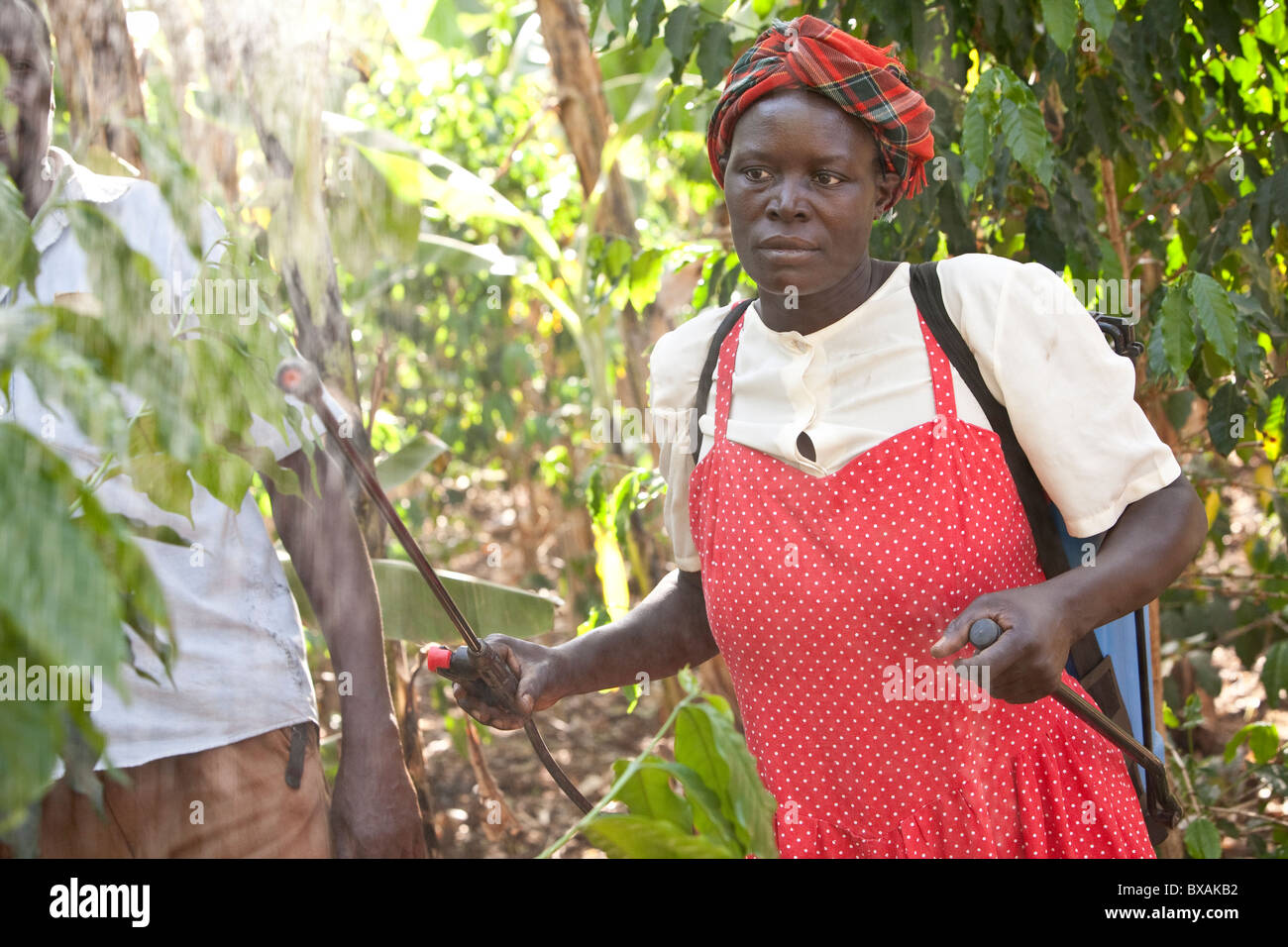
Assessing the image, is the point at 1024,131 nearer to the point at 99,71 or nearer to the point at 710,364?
the point at 710,364

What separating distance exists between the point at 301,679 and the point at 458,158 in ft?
11.3

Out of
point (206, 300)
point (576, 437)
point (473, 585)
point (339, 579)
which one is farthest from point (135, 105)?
point (576, 437)

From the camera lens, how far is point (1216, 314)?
5.32 ft

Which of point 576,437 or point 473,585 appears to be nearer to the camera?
point 473,585

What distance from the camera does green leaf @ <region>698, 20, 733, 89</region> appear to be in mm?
1989

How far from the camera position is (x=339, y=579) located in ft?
4.67

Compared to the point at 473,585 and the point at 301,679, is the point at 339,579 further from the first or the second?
the point at 473,585

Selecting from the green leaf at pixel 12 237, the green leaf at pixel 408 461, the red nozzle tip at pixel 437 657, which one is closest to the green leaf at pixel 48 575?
the green leaf at pixel 12 237

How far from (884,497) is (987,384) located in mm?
158

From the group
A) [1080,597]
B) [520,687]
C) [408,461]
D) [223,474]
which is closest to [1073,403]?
[1080,597]

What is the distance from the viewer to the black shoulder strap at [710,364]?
1.40 metres

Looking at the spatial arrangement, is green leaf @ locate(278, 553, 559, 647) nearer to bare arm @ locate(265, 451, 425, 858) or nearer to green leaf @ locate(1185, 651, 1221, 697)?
bare arm @ locate(265, 451, 425, 858)

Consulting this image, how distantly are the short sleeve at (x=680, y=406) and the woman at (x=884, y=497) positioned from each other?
0.10 m
